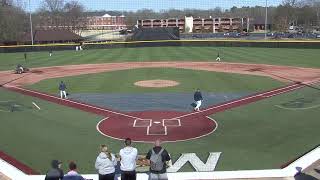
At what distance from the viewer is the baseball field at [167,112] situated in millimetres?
15477

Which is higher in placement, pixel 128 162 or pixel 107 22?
pixel 107 22

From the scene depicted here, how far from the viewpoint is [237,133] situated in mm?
17562

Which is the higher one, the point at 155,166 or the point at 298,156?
the point at 155,166

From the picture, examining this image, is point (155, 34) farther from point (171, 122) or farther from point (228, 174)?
point (228, 174)

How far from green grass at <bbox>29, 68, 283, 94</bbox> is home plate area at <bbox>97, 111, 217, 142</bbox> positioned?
26.3 ft

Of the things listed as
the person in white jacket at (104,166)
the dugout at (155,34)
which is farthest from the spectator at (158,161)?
the dugout at (155,34)

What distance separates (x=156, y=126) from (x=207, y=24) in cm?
14374

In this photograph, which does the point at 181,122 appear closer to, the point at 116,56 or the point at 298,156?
the point at 298,156

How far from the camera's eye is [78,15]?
128 m

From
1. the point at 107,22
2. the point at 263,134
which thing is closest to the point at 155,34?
the point at 263,134

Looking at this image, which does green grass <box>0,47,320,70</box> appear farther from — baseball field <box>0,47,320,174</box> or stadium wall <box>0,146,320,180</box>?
stadium wall <box>0,146,320,180</box>

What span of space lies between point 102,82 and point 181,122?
1491cm

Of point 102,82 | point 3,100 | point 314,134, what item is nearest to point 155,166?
point 314,134

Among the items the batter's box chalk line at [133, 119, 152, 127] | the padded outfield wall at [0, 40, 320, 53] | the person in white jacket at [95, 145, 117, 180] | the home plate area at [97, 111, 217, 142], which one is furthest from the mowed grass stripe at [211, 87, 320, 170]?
the padded outfield wall at [0, 40, 320, 53]
